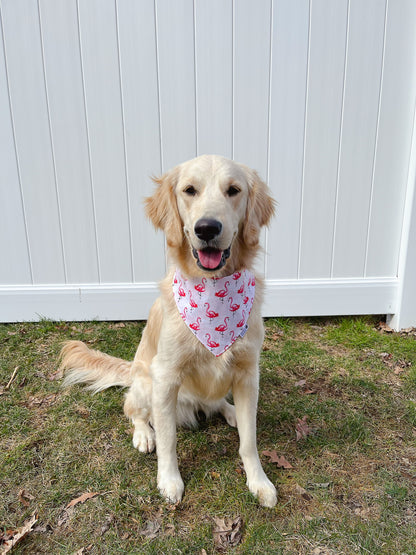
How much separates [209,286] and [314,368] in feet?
5.10

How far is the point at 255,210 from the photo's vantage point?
178cm

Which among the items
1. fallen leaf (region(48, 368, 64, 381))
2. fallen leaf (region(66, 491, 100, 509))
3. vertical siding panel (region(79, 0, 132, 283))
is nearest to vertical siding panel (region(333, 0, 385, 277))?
vertical siding panel (region(79, 0, 132, 283))

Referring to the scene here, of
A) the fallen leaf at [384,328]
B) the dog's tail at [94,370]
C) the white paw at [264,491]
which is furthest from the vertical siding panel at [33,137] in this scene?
the fallen leaf at [384,328]

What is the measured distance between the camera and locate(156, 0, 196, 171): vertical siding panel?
9.40 ft

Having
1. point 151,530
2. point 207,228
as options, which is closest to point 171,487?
point 151,530

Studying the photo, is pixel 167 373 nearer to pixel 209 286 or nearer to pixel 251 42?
pixel 209 286

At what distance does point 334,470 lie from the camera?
1942 millimetres

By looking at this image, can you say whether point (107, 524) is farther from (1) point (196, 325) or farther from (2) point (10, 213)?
(2) point (10, 213)

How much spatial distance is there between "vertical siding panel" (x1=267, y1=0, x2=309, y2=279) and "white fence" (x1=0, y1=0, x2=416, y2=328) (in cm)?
1

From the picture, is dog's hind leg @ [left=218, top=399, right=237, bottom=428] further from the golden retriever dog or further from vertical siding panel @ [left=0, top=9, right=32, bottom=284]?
vertical siding panel @ [left=0, top=9, right=32, bottom=284]

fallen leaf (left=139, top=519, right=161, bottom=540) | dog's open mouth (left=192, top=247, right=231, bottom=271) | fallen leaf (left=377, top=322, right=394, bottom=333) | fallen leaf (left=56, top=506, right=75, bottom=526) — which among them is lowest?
fallen leaf (left=377, top=322, right=394, bottom=333)

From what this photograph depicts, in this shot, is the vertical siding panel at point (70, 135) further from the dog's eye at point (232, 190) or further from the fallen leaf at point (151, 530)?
the fallen leaf at point (151, 530)

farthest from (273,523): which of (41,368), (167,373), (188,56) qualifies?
(188,56)

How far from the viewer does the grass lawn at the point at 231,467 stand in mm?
1593
